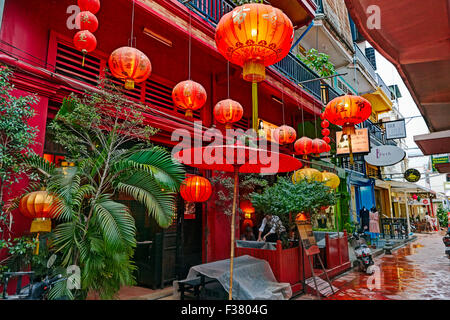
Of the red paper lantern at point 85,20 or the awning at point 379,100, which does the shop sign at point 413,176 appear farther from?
the red paper lantern at point 85,20

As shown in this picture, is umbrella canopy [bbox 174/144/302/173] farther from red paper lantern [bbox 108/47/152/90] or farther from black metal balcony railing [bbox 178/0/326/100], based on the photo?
black metal balcony railing [bbox 178/0/326/100]

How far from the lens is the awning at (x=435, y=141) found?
425cm

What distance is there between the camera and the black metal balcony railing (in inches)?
293

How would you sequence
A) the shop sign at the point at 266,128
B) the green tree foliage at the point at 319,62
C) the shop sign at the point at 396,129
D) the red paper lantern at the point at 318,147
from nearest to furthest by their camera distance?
1. the red paper lantern at the point at 318,147
2. the shop sign at the point at 266,128
3. the green tree foliage at the point at 319,62
4. the shop sign at the point at 396,129

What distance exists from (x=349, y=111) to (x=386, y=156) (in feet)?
35.3

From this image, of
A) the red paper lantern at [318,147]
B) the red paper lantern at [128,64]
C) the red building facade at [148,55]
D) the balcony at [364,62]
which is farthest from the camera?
the balcony at [364,62]

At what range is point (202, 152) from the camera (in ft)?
12.3

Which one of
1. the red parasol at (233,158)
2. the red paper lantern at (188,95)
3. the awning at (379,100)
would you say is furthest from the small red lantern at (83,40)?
the awning at (379,100)

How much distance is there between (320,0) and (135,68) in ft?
41.6

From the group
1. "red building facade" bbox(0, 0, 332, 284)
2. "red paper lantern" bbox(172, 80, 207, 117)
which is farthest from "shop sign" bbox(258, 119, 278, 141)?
"red paper lantern" bbox(172, 80, 207, 117)

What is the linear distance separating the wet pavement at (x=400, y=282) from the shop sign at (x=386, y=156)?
494cm

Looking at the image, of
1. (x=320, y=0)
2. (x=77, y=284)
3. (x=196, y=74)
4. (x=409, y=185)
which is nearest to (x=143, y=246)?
(x=77, y=284)
